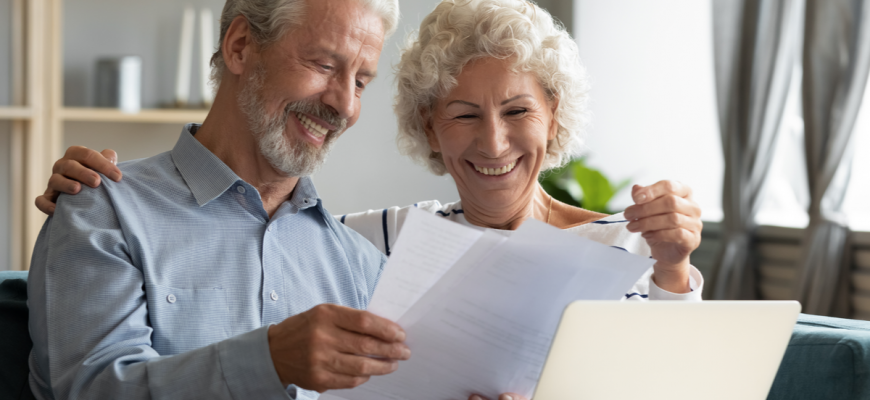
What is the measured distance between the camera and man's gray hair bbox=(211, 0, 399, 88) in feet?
4.83

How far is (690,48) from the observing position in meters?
4.21

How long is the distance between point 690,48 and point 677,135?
50cm

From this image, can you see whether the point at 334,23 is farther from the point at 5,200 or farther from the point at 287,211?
the point at 5,200

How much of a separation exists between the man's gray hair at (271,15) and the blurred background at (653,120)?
1.60 meters

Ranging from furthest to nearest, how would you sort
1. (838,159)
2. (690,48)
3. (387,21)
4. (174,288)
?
(690,48)
(838,159)
(387,21)
(174,288)

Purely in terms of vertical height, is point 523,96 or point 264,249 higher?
point 523,96

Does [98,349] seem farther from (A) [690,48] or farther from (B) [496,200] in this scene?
(A) [690,48]

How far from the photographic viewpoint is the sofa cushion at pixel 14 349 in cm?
132

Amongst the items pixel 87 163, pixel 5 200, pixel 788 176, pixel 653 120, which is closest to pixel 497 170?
pixel 87 163

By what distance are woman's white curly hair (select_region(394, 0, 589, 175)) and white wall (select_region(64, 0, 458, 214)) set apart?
1.36 metres

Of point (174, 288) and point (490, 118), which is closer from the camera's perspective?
point (174, 288)

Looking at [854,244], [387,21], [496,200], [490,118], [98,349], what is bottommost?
[854,244]

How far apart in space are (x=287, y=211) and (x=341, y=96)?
0.26m

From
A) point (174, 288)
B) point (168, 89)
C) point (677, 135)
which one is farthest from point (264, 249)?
point (677, 135)
